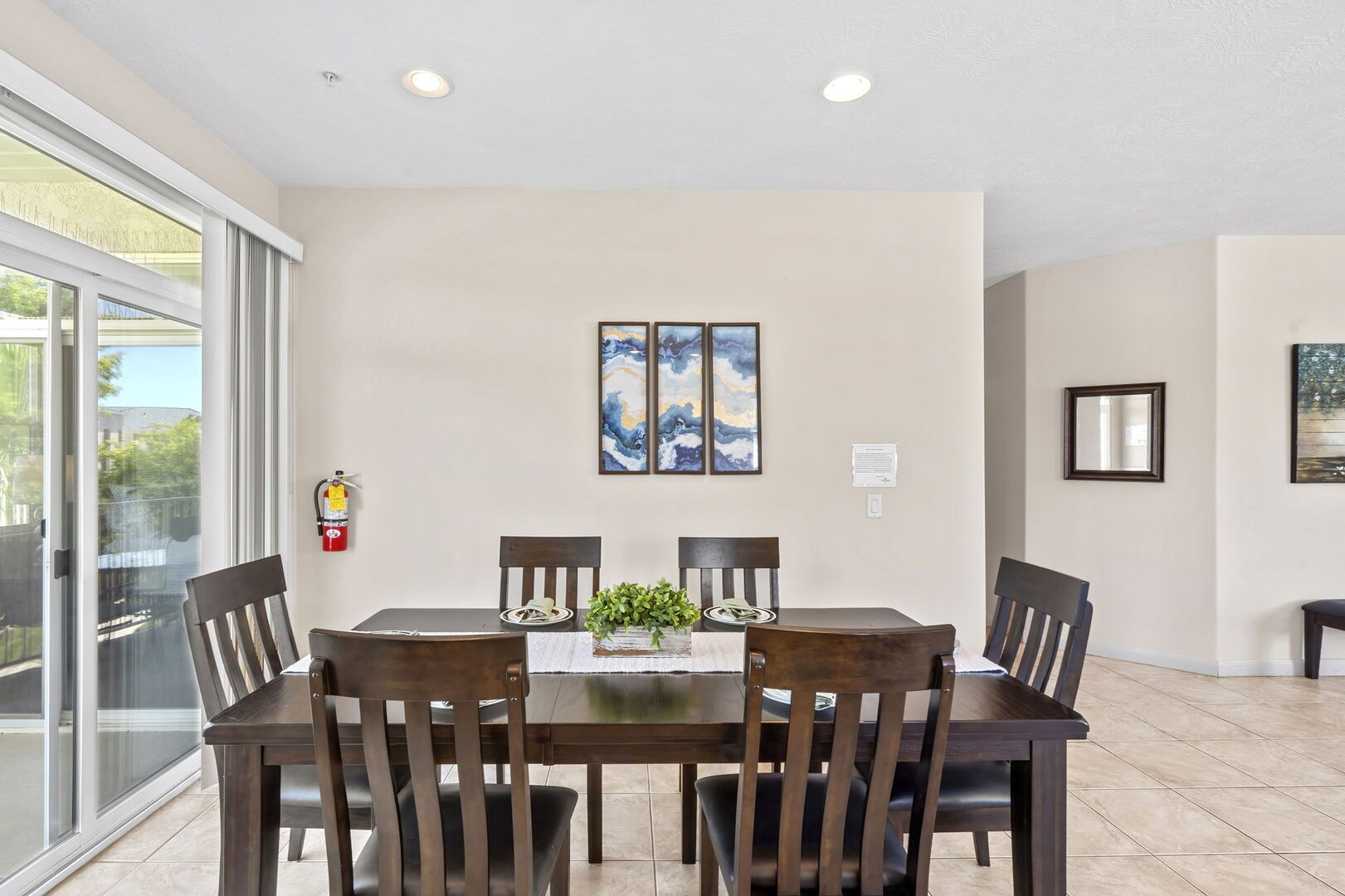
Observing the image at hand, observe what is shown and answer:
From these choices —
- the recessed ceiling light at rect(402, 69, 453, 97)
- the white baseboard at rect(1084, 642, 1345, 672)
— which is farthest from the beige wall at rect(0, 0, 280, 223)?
the white baseboard at rect(1084, 642, 1345, 672)

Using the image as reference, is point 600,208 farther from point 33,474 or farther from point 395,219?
point 33,474

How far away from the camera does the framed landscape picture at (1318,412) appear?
4.07 metres

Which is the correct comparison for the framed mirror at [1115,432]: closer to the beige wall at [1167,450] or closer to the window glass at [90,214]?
the beige wall at [1167,450]

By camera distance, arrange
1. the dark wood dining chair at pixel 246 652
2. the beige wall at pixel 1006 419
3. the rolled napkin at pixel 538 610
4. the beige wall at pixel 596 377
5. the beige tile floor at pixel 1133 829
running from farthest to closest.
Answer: the beige wall at pixel 1006 419, the beige wall at pixel 596 377, the rolled napkin at pixel 538 610, the beige tile floor at pixel 1133 829, the dark wood dining chair at pixel 246 652

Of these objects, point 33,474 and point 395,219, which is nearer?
point 33,474

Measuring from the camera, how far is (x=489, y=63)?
227 cm

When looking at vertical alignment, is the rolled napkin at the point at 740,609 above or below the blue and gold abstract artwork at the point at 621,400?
below

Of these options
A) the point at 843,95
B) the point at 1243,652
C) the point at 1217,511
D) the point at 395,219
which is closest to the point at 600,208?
the point at 395,219

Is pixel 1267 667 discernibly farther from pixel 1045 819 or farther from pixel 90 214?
pixel 90 214

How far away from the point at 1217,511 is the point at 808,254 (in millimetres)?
3028

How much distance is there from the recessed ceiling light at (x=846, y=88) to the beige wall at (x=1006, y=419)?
302 centimetres

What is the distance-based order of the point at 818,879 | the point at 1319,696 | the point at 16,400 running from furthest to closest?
the point at 1319,696, the point at 16,400, the point at 818,879

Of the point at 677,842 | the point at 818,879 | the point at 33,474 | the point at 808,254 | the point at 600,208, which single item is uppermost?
the point at 600,208

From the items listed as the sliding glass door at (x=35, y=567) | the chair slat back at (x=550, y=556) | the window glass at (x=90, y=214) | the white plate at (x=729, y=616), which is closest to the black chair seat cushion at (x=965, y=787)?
the white plate at (x=729, y=616)
